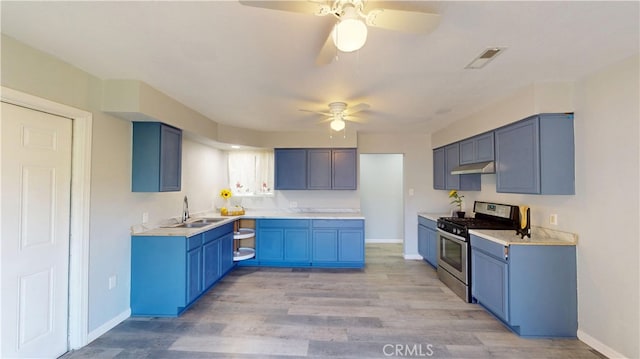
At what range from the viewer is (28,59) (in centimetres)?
189

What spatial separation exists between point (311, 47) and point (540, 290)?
300 centimetres

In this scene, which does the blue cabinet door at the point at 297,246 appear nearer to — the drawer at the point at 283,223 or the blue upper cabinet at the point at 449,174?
the drawer at the point at 283,223

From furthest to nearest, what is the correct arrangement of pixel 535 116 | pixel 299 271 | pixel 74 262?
1. pixel 299 271
2. pixel 535 116
3. pixel 74 262

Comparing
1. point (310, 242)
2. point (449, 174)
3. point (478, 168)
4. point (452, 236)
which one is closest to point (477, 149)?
point (478, 168)

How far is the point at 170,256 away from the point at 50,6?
7.50ft

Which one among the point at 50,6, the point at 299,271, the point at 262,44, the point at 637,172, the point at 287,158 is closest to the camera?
A: the point at 50,6

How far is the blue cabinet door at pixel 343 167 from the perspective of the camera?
484 centimetres

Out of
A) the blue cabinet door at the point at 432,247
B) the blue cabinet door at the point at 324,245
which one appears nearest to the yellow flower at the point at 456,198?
the blue cabinet door at the point at 432,247

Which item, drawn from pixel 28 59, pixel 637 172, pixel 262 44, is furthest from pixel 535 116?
pixel 28 59

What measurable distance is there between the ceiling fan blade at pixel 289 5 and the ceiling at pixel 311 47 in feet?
1.13

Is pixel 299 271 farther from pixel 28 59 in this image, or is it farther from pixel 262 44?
pixel 28 59

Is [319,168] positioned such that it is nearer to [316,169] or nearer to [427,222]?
[316,169]

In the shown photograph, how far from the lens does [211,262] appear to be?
348cm

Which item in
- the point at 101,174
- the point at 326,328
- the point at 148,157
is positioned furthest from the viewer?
the point at 148,157
